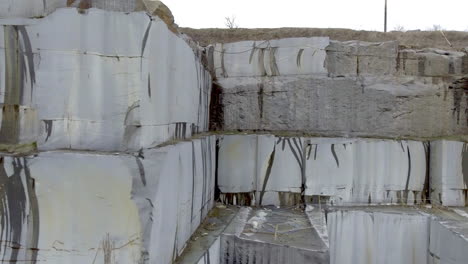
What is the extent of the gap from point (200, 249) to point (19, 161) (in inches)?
68.2

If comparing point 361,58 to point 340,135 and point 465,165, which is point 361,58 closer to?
point 340,135

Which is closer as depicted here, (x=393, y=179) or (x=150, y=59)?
(x=150, y=59)

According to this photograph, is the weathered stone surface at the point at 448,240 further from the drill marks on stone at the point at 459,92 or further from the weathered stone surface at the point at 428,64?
the weathered stone surface at the point at 428,64

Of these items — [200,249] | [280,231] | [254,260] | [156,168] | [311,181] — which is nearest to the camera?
[156,168]

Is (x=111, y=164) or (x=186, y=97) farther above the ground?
(x=186, y=97)

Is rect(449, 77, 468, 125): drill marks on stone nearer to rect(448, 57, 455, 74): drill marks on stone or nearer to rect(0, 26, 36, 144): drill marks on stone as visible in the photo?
rect(448, 57, 455, 74): drill marks on stone

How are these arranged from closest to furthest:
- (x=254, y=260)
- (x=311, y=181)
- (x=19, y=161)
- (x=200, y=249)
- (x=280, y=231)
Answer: (x=19, y=161) → (x=200, y=249) → (x=254, y=260) → (x=280, y=231) → (x=311, y=181)

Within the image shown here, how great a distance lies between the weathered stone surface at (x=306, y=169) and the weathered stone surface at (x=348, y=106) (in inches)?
14.5

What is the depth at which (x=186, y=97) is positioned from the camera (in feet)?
13.0

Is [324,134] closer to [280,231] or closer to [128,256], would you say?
[280,231]

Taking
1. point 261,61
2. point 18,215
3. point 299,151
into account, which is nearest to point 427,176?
point 299,151

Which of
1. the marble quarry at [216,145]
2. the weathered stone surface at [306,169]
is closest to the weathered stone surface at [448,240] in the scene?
the marble quarry at [216,145]

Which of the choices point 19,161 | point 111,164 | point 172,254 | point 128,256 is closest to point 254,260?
point 172,254

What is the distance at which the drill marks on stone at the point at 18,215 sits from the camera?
244cm
